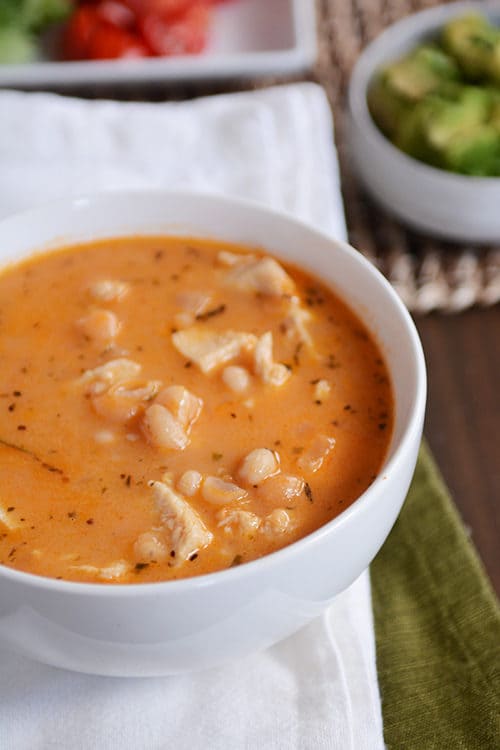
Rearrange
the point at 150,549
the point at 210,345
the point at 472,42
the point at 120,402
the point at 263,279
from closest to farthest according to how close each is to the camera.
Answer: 1. the point at 150,549
2. the point at 120,402
3. the point at 210,345
4. the point at 263,279
5. the point at 472,42

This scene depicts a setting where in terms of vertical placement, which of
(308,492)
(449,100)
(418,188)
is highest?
(308,492)

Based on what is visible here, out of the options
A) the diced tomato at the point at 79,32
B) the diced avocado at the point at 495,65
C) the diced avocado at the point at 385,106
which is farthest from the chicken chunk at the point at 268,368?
the diced tomato at the point at 79,32

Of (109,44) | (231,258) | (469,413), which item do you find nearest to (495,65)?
(469,413)

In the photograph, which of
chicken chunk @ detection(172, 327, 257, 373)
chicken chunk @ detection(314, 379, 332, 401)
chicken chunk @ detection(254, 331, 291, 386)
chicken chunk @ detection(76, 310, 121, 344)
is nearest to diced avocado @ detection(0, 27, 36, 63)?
chicken chunk @ detection(76, 310, 121, 344)

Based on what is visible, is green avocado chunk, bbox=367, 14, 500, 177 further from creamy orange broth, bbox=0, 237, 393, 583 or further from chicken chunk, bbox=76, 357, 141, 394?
chicken chunk, bbox=76, 357, 141, 394

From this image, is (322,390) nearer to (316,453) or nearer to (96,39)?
(316,453)

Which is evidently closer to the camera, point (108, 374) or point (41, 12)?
point (108, 374)

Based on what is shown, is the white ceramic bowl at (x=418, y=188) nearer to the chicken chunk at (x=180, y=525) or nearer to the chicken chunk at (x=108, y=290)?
the chicken chunk at (x=108, y=290)
